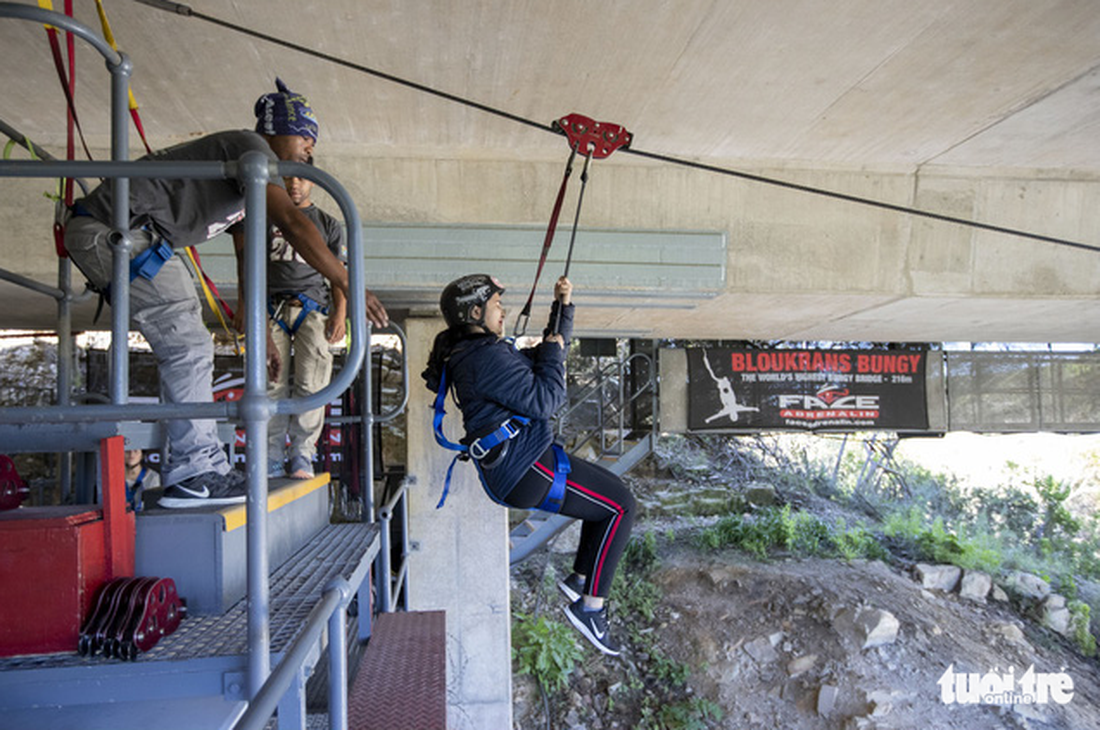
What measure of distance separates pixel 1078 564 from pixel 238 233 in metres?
15.8

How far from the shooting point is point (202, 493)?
2.24 m

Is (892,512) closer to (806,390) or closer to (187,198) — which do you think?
(806,390)

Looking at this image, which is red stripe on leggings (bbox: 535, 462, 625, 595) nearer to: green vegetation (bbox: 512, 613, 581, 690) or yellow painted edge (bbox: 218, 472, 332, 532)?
yellow painted edge (bbox: 218, 472, 332, 532)

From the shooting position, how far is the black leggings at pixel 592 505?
3.18m

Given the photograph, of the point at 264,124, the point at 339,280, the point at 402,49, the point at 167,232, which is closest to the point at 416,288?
the point at 402,49

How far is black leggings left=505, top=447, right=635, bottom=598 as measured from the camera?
3.18 m

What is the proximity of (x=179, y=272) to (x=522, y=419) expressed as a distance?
1536 millimetres

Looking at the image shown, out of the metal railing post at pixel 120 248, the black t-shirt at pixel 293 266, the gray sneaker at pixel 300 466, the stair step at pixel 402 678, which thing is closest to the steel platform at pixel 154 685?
the metal railing post at pixel 120 248

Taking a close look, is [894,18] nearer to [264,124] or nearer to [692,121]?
[692,121]

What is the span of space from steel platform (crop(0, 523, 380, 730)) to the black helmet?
1643 mm

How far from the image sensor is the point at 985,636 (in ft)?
32.4

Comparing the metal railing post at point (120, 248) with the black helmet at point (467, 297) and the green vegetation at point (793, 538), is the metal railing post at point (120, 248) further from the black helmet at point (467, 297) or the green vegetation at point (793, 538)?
the green vegetation at point (793, 538)

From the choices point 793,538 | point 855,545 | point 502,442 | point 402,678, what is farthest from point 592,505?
point 855,545

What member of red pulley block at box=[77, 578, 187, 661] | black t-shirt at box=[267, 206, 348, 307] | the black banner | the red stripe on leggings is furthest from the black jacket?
the black banner
